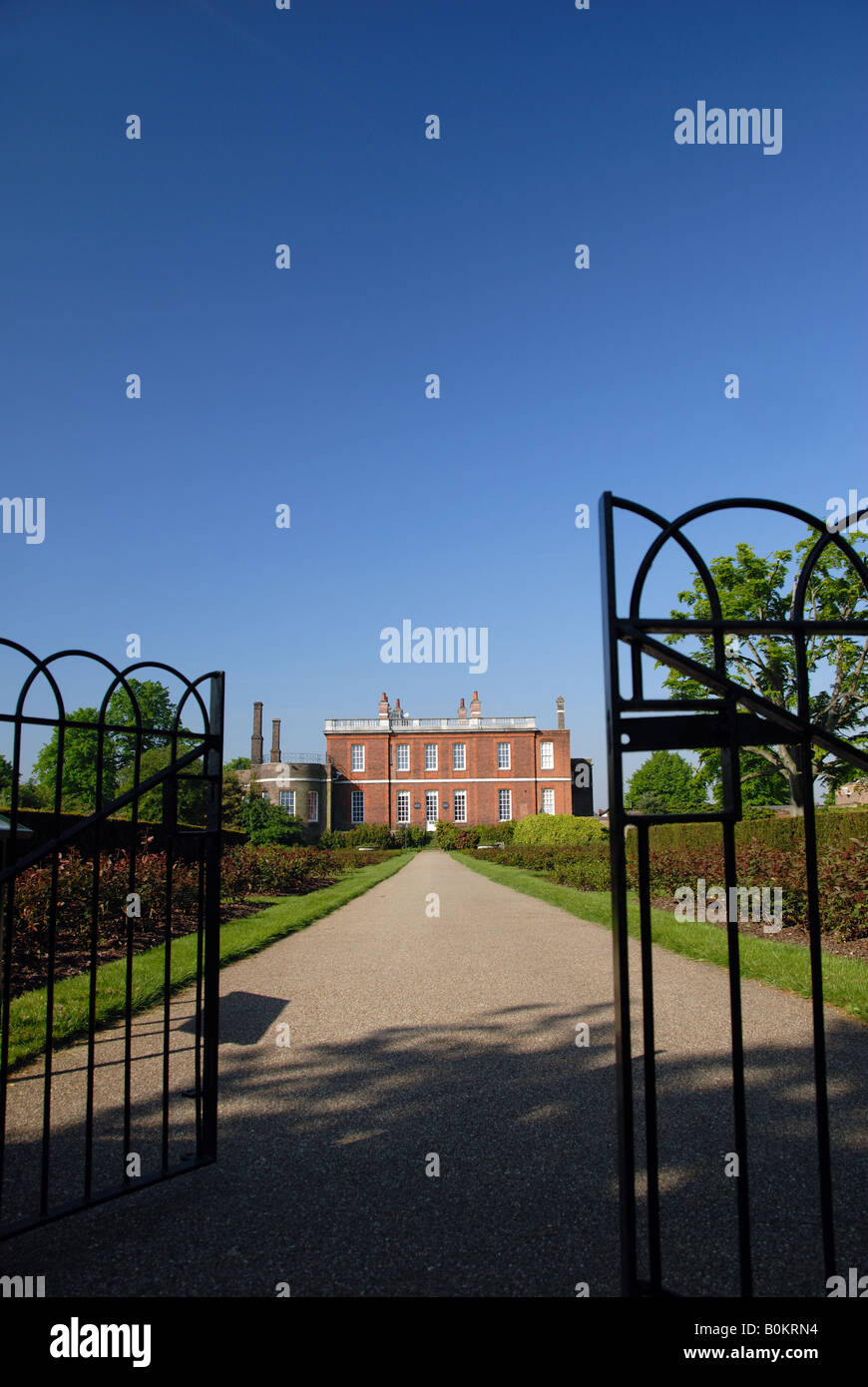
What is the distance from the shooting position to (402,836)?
5244cm

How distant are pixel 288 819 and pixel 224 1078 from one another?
1456 inches

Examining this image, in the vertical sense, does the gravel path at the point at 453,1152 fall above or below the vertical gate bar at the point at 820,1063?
below

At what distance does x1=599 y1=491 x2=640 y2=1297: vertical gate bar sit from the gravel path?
Answer: 0.41 meters

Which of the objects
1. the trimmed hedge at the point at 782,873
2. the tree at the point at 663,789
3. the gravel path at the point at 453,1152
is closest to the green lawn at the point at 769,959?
the gravel path at the point at 453,1152

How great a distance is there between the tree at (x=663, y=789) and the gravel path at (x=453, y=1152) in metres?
54.5

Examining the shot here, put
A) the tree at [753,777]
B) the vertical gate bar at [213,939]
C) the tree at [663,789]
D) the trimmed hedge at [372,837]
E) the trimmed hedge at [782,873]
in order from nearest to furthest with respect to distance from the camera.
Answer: the vertical gate bar at [213,939] < the trimmed hedge at [782,873] < the tree at [753,777] < the trimmed hedge at [372,837] < the tree at [663,789]

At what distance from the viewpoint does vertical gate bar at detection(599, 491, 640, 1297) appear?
2.10 meters

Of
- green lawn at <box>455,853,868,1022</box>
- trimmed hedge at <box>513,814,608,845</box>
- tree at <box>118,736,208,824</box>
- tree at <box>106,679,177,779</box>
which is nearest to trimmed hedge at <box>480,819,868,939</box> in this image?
green lawn at <box>455,853,868,1022</box>

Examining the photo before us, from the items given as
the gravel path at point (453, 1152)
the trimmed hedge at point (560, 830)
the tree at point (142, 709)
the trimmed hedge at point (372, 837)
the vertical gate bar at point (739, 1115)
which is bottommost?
the trimmed hedge at point (372, 837)

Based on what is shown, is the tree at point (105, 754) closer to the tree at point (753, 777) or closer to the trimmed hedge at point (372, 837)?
the trimmed hedge at point (372, 837)

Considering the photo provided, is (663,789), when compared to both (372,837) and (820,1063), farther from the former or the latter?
(820,1063)

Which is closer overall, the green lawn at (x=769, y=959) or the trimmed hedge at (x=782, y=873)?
the green lawn at (x=769, y=959)

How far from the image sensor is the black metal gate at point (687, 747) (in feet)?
6.95
